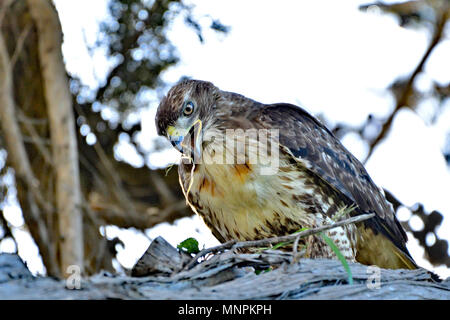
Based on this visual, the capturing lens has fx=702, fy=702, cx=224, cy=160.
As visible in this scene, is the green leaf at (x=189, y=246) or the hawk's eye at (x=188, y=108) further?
the hawk's eye at (x=188, y=108)

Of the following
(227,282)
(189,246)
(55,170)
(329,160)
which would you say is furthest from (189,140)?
(55,170)

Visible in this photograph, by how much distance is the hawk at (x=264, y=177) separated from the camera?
424 cm

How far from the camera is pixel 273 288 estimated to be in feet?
9.43

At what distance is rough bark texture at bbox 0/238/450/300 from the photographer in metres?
2.62

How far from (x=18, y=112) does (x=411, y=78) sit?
4216 millimetres

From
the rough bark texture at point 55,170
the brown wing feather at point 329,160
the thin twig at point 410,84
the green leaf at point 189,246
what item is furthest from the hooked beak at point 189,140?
the rough bark texture at point 55,170

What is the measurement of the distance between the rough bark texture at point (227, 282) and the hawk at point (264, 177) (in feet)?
2.82

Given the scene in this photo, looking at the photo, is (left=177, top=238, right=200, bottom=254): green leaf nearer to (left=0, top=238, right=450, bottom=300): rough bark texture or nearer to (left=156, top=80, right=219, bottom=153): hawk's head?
(left=0, top=238, right=450, bottom=300): rough bark texture

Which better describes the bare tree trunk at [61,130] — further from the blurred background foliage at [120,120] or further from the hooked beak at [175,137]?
the hooked beak at [175,137]

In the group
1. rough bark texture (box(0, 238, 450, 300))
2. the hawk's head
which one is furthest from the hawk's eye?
rough bark texture (box(0, 238, 450, 300))

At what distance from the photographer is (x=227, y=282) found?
2926 mm

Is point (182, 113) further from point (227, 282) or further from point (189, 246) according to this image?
point (227, 282)
